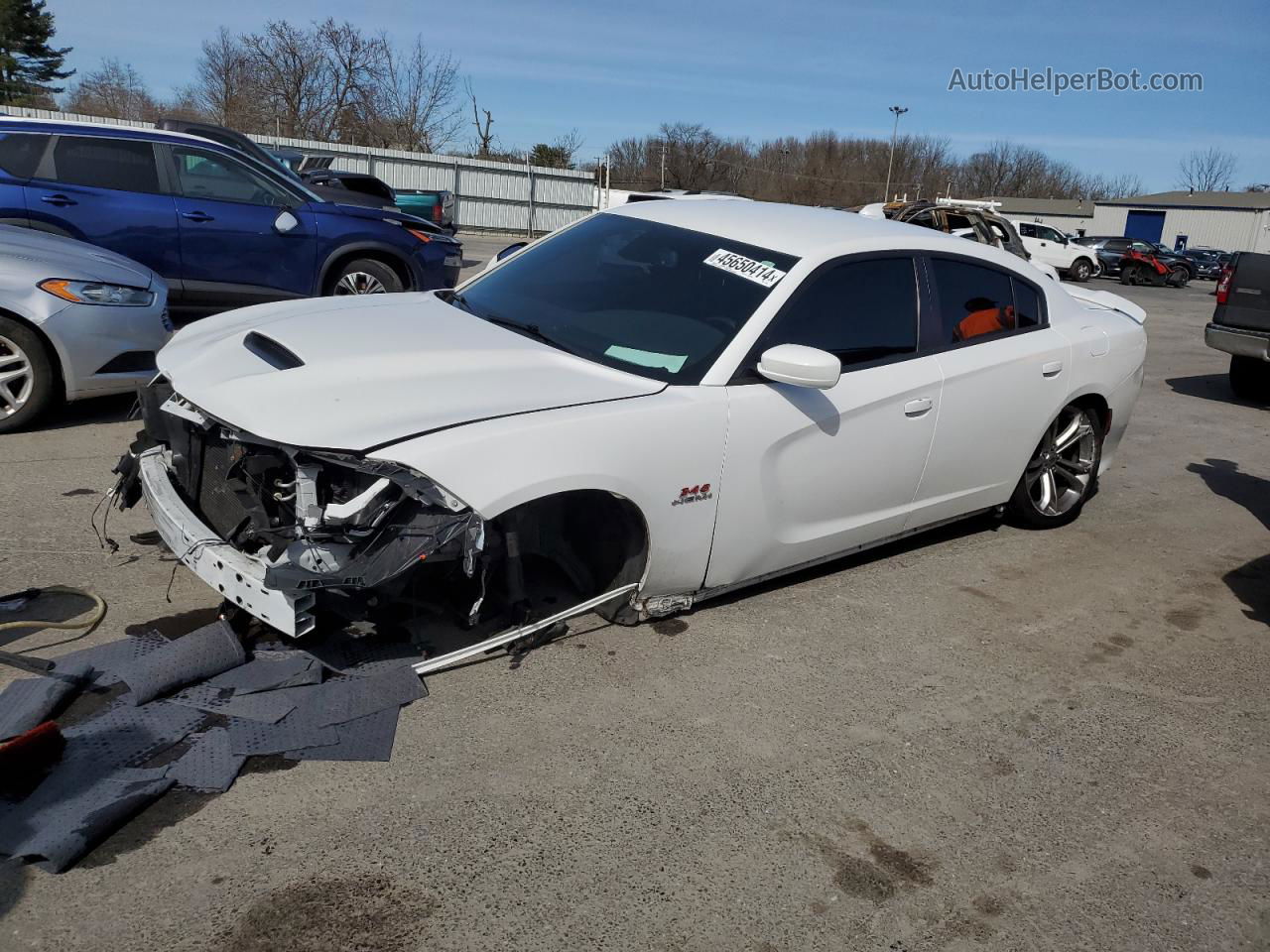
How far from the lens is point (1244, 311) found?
10.1 m

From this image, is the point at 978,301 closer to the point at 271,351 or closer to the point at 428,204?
the point at 271,351

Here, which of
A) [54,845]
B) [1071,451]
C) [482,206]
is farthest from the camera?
[482,206]

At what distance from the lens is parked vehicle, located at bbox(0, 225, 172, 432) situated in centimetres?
556

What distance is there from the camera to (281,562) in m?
3.07

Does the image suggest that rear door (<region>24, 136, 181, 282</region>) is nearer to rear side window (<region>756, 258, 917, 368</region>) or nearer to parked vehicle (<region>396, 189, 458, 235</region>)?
rear side window (<region>756, 258, 917, 368</region>)

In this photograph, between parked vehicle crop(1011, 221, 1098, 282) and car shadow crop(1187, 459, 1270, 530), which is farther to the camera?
parked vehicle crop(1011, 221, 1098, 282)

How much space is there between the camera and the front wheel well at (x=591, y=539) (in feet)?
→ 11.8

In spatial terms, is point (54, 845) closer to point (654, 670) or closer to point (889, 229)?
point (654, 670)

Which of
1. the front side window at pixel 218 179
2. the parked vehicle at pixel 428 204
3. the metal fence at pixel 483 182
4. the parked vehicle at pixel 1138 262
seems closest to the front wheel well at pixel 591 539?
the front side window at pixel 218 179

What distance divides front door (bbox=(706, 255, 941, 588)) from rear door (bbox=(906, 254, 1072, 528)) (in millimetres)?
150

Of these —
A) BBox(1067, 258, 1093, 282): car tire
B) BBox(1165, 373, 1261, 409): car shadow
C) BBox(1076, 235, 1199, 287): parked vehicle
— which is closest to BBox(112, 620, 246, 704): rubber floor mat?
BBox(1165, 373, 1261, 409): car shadow

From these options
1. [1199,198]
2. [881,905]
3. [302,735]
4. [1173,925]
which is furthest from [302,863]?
[1199,198]

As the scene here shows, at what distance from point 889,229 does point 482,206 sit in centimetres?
2748

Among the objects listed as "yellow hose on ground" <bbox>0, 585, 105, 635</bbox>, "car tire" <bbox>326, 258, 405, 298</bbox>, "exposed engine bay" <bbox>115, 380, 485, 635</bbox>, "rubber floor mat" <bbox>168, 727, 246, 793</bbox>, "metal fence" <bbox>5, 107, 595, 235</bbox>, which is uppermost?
"metal fence" <bbox>5, 107, 595, 235</bbox>
